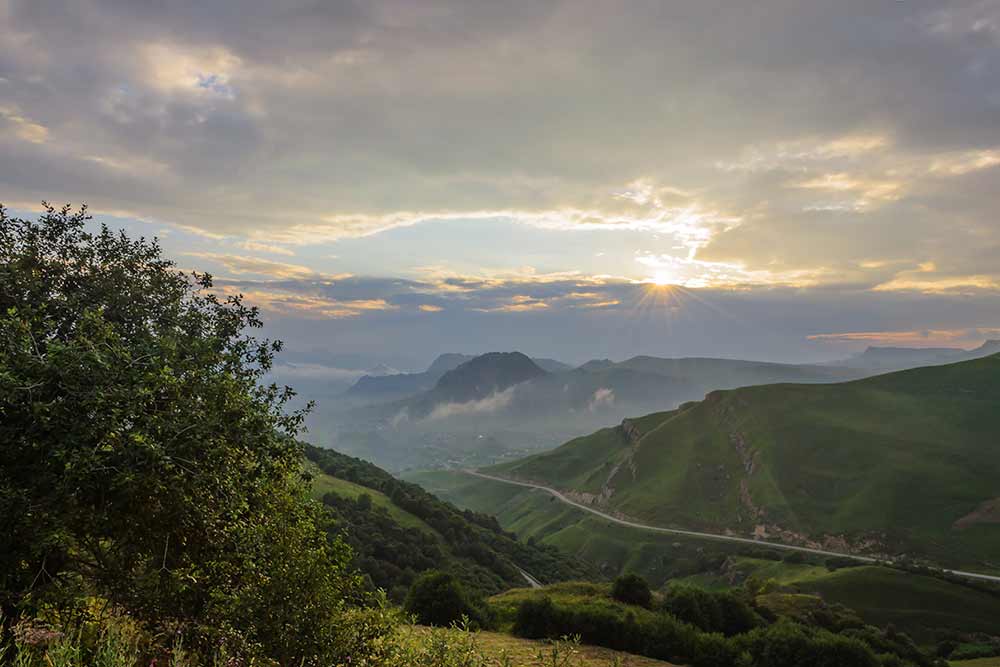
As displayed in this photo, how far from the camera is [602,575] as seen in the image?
573 feet

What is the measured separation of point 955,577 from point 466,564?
117724 millimetres

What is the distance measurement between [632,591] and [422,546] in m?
83.0

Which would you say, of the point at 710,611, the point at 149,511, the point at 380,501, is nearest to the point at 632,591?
the point at 710,611

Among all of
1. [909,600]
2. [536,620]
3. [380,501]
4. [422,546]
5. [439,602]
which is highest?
[536,620]

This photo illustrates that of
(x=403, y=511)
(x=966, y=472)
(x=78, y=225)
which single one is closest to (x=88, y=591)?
(x=78, y=225)

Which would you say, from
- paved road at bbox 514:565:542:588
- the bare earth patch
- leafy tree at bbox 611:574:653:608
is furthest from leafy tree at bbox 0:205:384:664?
the bare earth patch

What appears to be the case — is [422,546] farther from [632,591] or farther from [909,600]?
[909,600]

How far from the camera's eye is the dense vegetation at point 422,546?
97188 mm

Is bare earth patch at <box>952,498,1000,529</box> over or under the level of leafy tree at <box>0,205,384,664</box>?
under

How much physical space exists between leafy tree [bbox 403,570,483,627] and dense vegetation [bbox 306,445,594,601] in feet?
127

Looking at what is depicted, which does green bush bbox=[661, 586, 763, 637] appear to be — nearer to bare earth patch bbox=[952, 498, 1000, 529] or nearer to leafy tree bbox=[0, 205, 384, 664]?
leafy tree bbox=[0, 205, 384, 664]

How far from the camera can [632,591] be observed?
45.7 m

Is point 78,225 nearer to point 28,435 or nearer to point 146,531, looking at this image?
point 28,435

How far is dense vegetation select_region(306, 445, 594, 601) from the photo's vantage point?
9719 cm
